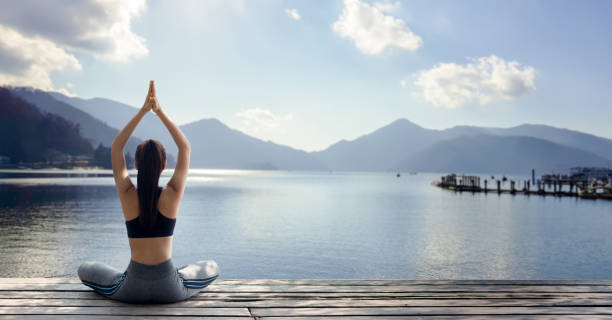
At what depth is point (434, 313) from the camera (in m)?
4.23

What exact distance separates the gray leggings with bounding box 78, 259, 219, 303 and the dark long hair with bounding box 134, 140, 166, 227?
0.53m

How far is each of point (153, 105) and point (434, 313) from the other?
3.49m

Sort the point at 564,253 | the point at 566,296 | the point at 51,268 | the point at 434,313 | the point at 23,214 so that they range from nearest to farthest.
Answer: the point at 434,313 < the point at 566,296 < the point at 51,268 < the point at 564,253 < the point at 23,214

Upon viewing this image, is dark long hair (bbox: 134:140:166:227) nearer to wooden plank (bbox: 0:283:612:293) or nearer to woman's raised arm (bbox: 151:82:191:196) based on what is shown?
woman's raised arm (bbox: 151:82:191:196)

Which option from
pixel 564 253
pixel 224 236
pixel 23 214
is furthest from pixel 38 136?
pixel 564 253

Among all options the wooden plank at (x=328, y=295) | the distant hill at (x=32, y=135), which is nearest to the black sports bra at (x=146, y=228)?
the wooden plank at (x=328, y=295)

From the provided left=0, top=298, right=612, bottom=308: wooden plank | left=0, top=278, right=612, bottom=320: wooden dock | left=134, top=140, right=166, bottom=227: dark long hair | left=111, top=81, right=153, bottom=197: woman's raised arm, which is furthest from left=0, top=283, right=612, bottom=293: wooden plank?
left=111, top=81, right=153, bottom=197: woman's raised arm

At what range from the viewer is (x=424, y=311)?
4.29 meters

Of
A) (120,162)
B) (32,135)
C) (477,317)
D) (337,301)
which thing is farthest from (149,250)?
(32,135)

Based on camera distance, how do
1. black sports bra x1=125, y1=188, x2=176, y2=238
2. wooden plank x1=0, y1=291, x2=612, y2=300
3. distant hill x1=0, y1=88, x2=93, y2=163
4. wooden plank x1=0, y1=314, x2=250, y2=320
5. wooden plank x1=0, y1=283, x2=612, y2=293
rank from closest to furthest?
wooden plank x1=0, y1=314, x2=250, y2=320 < black sports bra x1=125, y1=188, x2=176, y2=238 < wooden plank x1=0, y1=291, x2=612, y2=300 < wooden plank x1=0, y1=283, x2=612, y2=293 < distant hill x1=0, y1=88, x2=93, y2=163

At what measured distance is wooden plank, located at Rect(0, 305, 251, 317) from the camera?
4062 mm

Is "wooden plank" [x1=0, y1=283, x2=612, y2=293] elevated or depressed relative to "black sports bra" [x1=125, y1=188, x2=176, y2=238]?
depressed

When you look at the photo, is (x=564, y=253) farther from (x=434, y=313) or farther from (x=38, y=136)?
(x=38, y=136)

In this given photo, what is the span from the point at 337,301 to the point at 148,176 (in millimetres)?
2351
